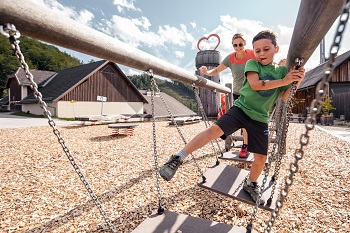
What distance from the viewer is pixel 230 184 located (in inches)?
90.7

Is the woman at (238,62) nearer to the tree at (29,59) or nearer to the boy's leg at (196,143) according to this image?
the boy's leg at (196,143)

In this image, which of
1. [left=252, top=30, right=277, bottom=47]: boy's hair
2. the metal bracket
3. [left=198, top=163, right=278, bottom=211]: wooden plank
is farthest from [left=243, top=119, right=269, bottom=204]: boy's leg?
the metal bracket

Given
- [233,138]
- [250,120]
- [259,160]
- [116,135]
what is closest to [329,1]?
[250,120]

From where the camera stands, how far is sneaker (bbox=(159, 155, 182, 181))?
1.87 m

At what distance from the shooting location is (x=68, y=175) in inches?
148

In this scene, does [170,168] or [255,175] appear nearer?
[170,168]

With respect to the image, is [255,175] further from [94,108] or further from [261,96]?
[94,108]

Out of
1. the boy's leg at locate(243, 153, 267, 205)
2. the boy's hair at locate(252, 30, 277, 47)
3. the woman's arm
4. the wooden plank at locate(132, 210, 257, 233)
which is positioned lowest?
the wooden plank at locate(132, 210, 257, 233)


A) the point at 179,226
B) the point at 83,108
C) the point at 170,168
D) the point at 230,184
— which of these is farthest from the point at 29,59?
the point at 179,226

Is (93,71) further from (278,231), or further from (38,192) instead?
(278,231)

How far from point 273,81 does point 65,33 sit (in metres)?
1.55

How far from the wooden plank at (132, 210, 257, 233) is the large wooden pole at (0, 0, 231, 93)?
4.08ft

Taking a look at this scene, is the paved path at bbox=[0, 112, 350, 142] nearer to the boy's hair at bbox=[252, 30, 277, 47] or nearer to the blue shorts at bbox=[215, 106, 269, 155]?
the blue shorts at bbox=[215, 106, 269, 155]

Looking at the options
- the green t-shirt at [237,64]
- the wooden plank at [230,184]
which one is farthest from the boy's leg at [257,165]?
the green t-shirt at [237,64]
